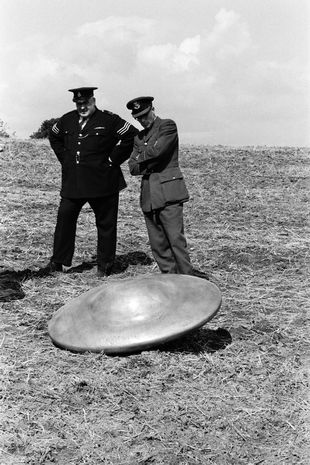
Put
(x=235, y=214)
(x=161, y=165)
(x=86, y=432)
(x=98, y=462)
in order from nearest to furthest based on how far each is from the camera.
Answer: (x=98, y=462), (x=86, y=432), (x=161, y=165), (x=235, y=214)

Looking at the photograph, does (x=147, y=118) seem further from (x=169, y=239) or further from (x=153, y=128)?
(x=169, y=239)

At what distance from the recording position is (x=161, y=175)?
5430 mm

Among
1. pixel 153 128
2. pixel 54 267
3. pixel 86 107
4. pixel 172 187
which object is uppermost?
pixel 86 107

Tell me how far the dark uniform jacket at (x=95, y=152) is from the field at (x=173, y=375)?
919mm

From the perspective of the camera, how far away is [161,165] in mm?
5465

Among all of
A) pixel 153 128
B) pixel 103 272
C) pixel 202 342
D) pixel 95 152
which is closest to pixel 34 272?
pixel 103 272

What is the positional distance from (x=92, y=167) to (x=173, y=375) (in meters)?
2.78

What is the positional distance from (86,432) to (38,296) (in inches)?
100

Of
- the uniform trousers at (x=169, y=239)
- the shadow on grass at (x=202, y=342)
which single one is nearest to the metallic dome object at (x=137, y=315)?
the shadow on grass at (x=202, y=342)

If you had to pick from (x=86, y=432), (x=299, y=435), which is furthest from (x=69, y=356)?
(x=299, y=435)

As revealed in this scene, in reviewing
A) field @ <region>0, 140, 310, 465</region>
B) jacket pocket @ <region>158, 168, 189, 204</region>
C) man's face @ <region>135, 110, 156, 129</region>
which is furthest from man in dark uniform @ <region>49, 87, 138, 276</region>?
jacket pocket @ <region>158, 168, 189, 204</region>

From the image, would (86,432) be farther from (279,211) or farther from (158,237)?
(279,211)

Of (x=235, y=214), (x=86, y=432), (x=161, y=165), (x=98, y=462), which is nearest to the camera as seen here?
(x=98, y=462)

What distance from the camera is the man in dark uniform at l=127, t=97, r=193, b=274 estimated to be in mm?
5297
